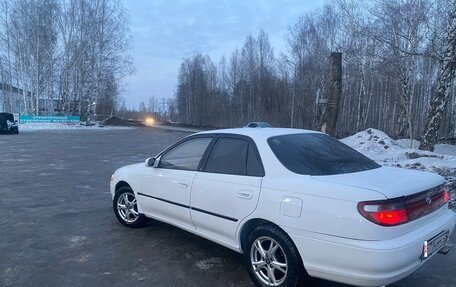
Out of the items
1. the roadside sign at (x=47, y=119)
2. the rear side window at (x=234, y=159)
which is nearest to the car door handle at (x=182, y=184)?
the rear side window at (x=234, y=159)

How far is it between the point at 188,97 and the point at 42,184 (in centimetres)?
6438

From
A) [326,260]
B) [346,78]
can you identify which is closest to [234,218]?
[326,260]

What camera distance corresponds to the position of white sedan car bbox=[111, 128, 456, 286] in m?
2.99

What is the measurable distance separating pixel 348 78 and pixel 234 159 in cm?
3941

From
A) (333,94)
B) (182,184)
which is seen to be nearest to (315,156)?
(182,184)

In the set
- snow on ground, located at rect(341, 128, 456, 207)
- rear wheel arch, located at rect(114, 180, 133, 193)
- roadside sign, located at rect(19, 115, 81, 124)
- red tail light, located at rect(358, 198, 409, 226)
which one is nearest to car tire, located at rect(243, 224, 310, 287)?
red tail light, located at rect(358, 198, 409, 226)

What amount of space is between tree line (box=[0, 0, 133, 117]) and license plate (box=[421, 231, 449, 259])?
4321 cm

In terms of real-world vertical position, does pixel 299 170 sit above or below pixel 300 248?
above

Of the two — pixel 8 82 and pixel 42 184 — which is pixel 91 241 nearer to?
pixel 42 184

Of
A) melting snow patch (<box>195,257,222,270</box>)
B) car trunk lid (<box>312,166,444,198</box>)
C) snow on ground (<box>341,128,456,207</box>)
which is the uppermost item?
car trunk lid (<box>312,166,444,198</box>)

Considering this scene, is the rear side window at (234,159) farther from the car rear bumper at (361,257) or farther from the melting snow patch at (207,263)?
the melting snow patch at (207,263)

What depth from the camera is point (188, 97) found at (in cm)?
7244

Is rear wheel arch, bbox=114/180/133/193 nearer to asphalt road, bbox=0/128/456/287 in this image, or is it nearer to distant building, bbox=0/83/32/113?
asphalt road, bbox=0/128/456/287

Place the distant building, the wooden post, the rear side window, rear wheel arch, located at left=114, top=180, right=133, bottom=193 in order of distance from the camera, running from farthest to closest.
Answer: the distant building
the wooden post
rear wheel arch, located at left=114, top=180, right=133, bottom=193
the rear side window
